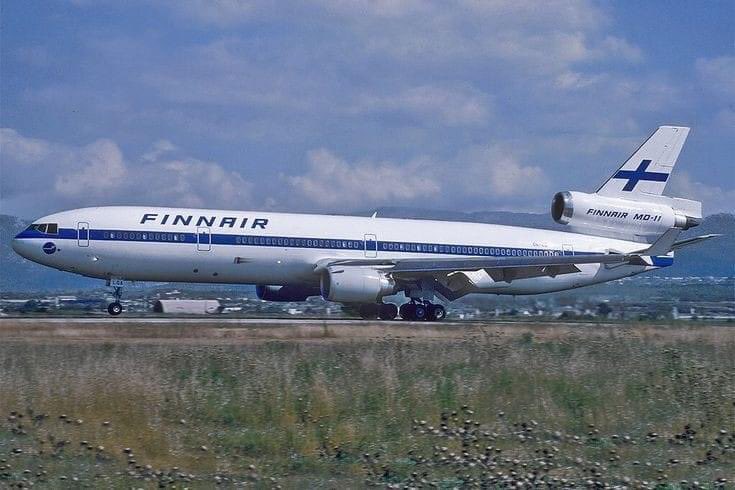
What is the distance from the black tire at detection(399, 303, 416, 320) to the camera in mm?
37438

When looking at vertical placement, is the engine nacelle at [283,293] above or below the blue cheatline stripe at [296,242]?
below

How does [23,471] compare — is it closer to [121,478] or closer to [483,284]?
[121,478]

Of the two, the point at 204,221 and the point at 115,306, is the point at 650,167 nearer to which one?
the point at 204,221

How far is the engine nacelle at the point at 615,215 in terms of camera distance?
1635 inches

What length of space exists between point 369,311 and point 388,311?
169 centimetres

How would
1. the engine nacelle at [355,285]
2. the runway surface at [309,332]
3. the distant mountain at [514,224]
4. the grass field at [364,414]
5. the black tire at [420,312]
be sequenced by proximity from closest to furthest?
the grass field at [364,414], the runway surface at [309,332], the engine nacelle at [355,285], the black tire at [420,312], the distant mountain at [514,224]

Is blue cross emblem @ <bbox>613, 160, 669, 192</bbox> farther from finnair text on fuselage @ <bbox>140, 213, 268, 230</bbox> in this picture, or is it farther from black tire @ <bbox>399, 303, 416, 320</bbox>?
finnair text on fuselage @ <bbox>140, 213, 268, 230</bbox>

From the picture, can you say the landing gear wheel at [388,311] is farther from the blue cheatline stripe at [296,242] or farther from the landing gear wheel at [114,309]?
the landing gear wheel at [114,309]

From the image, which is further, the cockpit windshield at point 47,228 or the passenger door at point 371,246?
the passenger door at point 371,246

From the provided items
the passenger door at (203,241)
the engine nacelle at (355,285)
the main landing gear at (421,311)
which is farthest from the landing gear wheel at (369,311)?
the passenger door at (203,241)

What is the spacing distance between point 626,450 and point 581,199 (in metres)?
27.6

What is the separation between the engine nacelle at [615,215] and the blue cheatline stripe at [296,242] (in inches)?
62.6

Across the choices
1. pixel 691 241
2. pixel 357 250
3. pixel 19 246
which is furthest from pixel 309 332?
→ pixel 691 241

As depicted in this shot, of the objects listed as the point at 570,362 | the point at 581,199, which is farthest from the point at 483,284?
the point at 570,362
